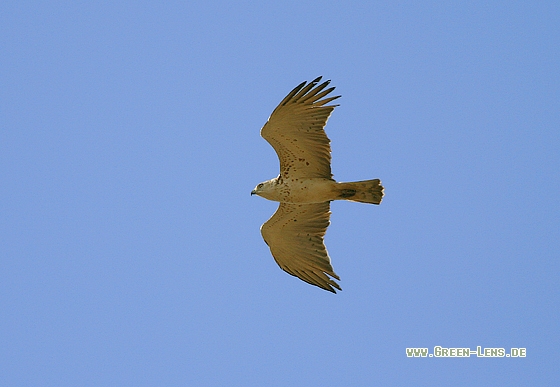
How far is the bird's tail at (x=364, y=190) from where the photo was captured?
18703 millimetres

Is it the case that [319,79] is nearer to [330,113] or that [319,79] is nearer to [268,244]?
[330,113]

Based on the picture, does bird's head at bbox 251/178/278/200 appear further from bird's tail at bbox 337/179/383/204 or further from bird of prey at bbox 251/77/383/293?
bird's tail at bbox 337/179/383/204

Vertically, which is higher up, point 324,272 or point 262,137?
point 262,137

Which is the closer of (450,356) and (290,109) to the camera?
(290,109)

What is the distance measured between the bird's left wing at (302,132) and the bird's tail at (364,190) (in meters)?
0.45

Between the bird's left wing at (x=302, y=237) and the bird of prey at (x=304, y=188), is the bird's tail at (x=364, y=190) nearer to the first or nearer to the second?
the bird of prey at (x=304, y=188)

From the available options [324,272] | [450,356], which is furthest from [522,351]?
[324,272]

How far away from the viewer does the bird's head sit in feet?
63.2

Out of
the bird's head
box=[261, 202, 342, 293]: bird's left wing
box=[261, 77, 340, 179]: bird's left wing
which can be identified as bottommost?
box=[261, 202, 342, 293]: bird's left wing

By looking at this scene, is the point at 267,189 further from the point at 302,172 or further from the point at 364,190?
the point at 364,190

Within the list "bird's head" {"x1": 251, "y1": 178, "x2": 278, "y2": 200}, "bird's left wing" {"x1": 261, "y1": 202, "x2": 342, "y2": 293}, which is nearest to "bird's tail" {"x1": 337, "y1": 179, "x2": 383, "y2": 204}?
"bird's left wing" {"x1": 261, "y1": 202, "x2": 342, "y2": 293}

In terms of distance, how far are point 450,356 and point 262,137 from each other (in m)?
5.69

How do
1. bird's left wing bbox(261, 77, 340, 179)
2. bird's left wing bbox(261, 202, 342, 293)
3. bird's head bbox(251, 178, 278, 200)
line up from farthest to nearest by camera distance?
bird's left wing bbox(261, 202, 342, 293)
bird's head bbox(251, 178, 278, 200)
bird's left wing bbox(261, 77, 340, 179)

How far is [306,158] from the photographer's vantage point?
62.1ft
